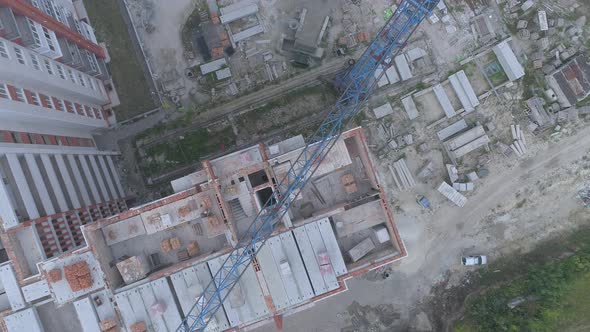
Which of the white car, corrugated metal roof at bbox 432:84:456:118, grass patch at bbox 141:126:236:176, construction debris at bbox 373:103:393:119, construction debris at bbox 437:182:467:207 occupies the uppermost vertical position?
grass patch at bbox 141:126:236:176

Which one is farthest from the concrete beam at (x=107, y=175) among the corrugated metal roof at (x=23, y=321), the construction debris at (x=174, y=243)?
the corrugated metal roof at (x=23, y=321)

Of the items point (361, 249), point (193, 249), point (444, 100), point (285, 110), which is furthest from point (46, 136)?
point (444, 100)

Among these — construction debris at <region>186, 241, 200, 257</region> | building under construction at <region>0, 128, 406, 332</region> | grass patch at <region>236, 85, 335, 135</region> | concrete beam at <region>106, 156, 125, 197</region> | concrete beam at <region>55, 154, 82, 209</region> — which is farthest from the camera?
grass patch at <region>236, 85, 335, 135</region>

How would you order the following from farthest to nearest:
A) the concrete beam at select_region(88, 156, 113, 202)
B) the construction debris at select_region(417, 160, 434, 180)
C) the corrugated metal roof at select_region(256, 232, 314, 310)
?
the construction debris at select_region(417, 160, 434, 180)
the concrete beam at select_region(88, 156, 113, 202)
the corrugated metal roof at select_region(256, 232, 314, 310)

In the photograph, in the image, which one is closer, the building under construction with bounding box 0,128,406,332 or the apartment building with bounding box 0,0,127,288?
the apartment building with bounding box 0,0,127,288

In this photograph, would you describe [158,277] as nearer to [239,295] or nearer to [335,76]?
[239,295]

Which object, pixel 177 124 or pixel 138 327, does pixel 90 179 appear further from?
pixel 138 327

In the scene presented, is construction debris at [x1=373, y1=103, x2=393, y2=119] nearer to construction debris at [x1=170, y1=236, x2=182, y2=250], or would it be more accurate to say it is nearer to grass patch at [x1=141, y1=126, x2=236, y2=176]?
grass patch at [x1=141, y1=126, x2=236, y2=176]

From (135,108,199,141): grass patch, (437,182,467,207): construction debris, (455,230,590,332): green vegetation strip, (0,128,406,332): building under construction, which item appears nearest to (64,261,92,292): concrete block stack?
(0,128,406,332): building under construction

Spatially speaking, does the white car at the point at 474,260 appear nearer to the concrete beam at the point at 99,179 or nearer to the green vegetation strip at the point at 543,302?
the green vegetation strip at the point at 543,302
